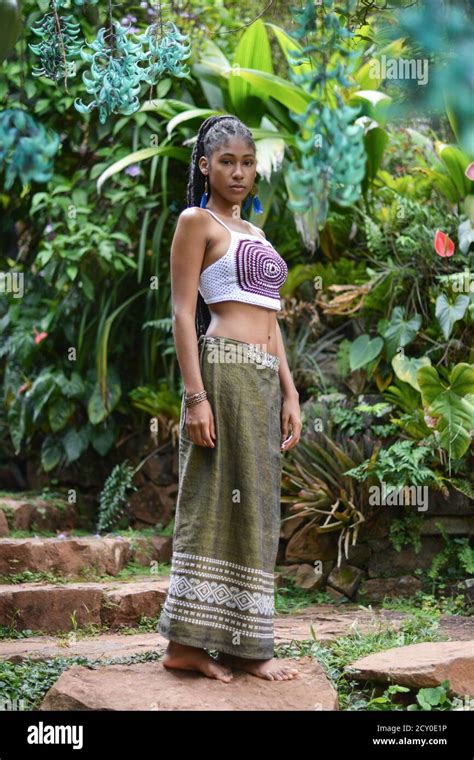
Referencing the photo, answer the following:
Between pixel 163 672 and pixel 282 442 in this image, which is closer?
pixel 163 672

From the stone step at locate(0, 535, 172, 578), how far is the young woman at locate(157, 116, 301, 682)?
1900 mm

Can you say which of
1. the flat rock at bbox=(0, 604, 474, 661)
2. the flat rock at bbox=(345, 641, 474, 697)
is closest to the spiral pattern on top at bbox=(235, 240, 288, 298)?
the flat rock at bbox=(345, 641, 474, 697)

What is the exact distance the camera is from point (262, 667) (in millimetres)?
3088

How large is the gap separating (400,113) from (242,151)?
2421 millimetres

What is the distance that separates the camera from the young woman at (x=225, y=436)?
3.02 m

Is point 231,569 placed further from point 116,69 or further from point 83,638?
point 116,69

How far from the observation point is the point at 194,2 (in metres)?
6.04

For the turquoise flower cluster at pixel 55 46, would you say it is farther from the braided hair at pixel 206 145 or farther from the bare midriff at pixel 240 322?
the bare midriff at pixel 240 322

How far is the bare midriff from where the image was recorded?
10.3ft

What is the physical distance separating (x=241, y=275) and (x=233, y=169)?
36cm

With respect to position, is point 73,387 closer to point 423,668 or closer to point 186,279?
point 186,279

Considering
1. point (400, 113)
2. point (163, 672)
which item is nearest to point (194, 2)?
point (400, 113)

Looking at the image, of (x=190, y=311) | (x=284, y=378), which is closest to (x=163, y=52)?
(x=190, y=311)

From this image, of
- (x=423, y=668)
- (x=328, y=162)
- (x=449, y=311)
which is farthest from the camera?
(x=328, y=162)
